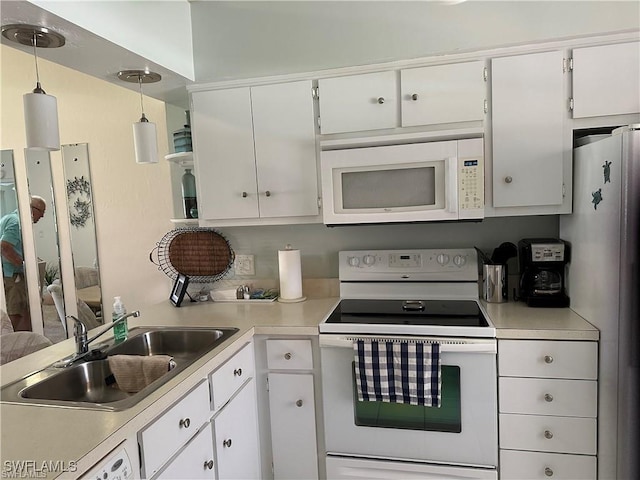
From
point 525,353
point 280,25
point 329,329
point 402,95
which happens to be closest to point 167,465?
point 329,329

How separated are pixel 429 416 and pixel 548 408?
1.53 ft

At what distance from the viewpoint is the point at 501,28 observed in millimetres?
1894

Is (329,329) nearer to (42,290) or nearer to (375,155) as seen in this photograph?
(375,155)

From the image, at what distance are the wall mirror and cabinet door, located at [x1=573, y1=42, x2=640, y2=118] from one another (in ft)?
9.87

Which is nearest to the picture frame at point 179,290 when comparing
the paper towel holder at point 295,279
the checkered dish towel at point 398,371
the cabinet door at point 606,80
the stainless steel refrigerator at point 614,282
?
the paper towel holder at point 295,279

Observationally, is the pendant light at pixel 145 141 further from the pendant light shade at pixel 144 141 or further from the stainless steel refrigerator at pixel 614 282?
the stainless steel refrigerator at pixel 614 282

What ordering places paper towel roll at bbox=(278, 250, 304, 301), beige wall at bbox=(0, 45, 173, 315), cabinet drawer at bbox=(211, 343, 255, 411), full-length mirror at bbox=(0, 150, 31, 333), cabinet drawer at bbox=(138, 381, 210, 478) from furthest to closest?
full-length mirror at bbox=(0, 150, 31, 333) < beige wall at bbox=(0, 45, 173, 315) < paper towel roll at bbox=(278, 250, 304, 301) < cabinet drawer at bbox=(211, 343, 255, 411) < cabinet drawer at bbox=(138, 381, 210, 478)

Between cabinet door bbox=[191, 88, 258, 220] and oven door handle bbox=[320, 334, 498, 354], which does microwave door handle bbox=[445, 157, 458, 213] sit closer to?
oven door handle bbox=[320, 334, 498, 354]

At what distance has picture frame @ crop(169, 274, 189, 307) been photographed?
2.37 m

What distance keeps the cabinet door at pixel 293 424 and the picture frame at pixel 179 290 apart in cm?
75

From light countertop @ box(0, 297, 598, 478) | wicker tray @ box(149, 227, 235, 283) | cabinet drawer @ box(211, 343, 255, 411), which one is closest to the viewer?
light countertop @ box(0, 297, 598, 478)

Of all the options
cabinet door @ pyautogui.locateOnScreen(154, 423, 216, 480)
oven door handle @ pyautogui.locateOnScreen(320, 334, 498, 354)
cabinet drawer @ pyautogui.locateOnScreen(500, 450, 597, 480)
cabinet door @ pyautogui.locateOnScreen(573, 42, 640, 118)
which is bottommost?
cabinet drawer @ pyautogui.locateOnScreen(500, 450, 597, 480)

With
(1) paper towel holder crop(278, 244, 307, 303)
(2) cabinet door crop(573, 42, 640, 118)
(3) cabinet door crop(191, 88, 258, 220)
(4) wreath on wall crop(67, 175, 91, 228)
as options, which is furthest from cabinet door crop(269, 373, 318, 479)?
(4) wreath on wall crop(67, 175, 91, 228)

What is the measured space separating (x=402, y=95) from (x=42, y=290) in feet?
10.4
